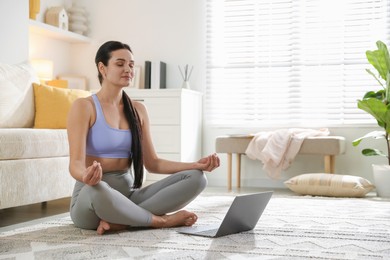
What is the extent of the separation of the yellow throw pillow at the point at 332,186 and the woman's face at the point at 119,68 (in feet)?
7.12

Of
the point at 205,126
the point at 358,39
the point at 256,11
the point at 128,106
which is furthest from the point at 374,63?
the point at 128,106

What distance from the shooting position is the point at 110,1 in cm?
546

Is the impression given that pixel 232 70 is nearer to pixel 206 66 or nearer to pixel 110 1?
pixel 206 66

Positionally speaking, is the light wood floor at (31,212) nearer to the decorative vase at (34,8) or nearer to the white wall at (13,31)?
the white wall at (13,31)

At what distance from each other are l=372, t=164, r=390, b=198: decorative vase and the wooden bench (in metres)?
0.34

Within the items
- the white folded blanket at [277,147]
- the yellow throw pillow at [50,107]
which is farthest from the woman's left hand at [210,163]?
the white folded blanket at [277,147]

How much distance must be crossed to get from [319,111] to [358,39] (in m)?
0.70

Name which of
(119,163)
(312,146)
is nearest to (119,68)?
(119,163)

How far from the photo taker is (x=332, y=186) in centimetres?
407

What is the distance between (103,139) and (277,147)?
233 centimetres

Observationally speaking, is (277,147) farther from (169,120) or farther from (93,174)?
(93,174)

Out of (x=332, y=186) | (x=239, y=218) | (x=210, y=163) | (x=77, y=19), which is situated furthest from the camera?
(x=77, y=19)

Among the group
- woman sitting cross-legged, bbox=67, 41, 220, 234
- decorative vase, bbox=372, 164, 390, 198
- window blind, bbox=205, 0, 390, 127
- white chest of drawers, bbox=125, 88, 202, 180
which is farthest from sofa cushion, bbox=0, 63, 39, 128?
decorative vase, bbox=372, 164, 390, 198

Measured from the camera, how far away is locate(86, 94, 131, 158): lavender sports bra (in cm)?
243
